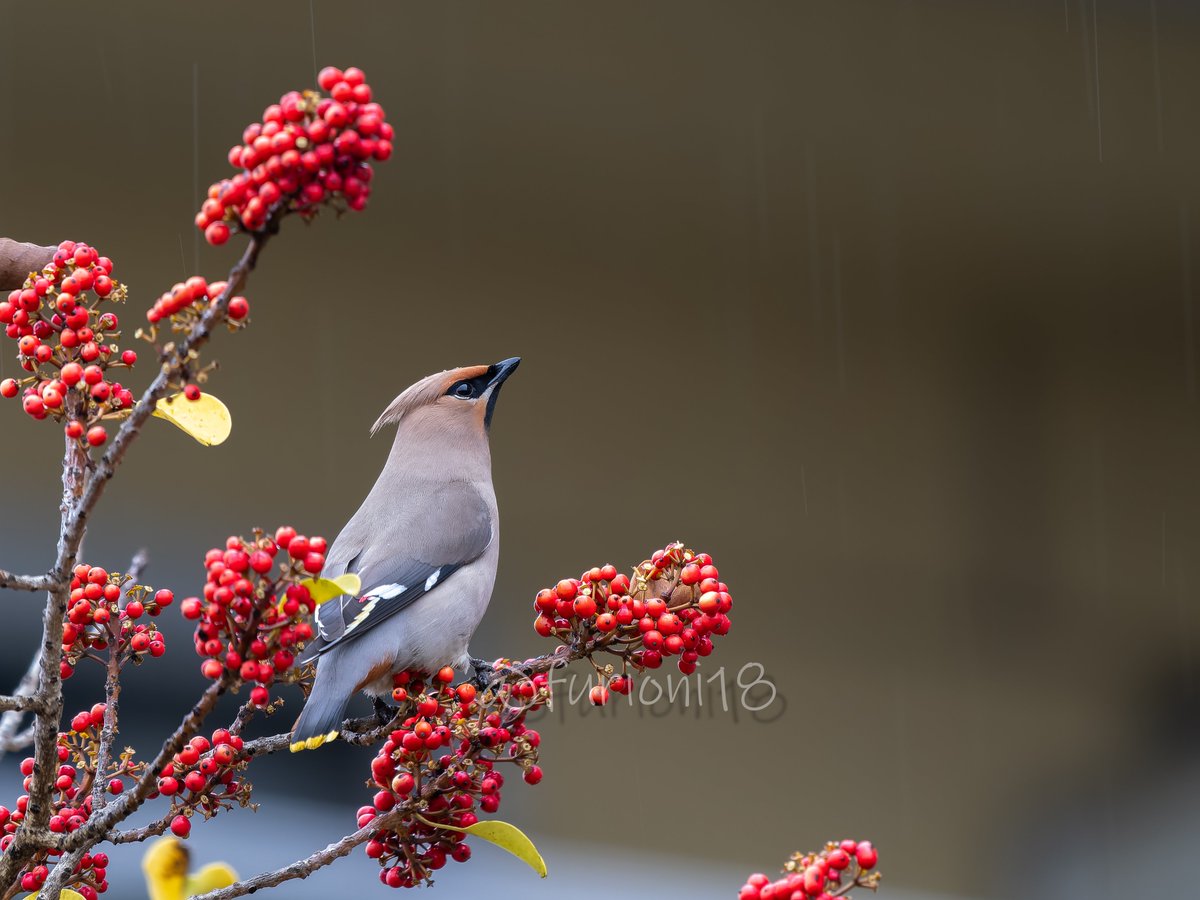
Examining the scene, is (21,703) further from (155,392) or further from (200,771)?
(155,392)

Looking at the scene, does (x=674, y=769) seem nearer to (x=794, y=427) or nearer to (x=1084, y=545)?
(x=794, y=427)

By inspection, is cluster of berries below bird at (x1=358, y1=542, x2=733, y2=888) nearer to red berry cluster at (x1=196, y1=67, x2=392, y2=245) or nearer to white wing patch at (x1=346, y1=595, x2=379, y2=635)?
white wing patch at (x1=346, y1=595, x2=379, y2=635)

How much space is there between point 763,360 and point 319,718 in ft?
12.2

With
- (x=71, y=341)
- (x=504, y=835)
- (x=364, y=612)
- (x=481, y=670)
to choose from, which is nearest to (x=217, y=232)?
(x=71, y=341)

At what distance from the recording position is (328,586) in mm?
1041

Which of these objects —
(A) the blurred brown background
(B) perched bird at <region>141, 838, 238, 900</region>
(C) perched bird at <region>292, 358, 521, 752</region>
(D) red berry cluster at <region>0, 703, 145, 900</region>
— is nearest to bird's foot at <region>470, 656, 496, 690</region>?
(C) perched bird at <region>292, 358, 521, 752</region>

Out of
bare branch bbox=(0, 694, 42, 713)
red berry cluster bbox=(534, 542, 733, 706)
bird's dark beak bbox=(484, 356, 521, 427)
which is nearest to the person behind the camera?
bare branch bbox=(0, 694, 42, 713)

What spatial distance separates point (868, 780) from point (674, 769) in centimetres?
67

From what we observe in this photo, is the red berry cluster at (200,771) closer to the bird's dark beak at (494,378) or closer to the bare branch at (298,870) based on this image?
the bare branch at (298,870)

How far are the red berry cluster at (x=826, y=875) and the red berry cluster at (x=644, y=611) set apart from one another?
28cm

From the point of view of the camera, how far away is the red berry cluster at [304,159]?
96 centimetres

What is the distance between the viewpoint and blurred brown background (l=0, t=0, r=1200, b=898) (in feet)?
13.8

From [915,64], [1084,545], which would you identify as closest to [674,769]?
[1084,545]

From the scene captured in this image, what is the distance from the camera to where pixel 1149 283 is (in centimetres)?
517
